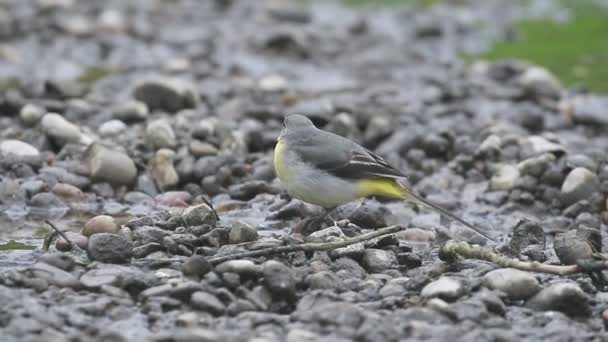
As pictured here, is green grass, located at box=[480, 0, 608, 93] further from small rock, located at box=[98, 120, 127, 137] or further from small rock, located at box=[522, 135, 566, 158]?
small rock, located at box=[98, 120, 127, 137]

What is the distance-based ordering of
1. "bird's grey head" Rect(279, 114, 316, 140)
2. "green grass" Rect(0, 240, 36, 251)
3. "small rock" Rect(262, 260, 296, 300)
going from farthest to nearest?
"bird's grey head" Rect(279, 114, 316, 140)
"green grass" Rect(0, 240, 36, 251)
"small rock" Rect(262, 260, 296, 300)

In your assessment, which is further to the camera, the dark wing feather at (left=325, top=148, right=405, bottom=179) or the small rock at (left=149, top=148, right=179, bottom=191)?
the small rock at (left=149, top=148, right=179, bottom=191)

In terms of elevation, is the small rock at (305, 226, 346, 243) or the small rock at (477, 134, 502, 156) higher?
the small rock at (305, 226, 346, 243)

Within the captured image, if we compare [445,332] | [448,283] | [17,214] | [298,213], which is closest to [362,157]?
[298,213]

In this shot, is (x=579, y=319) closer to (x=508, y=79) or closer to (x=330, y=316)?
(x=330, y=316)

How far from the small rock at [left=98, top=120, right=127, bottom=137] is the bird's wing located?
406 centimetres

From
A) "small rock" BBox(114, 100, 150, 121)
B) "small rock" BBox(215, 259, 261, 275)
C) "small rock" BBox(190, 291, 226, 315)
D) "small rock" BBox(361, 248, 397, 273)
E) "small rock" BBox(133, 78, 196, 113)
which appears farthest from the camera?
"small rock" BBox(133, 78, 196, 113)

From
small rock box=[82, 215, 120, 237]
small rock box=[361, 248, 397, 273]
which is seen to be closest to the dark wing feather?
small rock box=[361, 248, 397, 273]

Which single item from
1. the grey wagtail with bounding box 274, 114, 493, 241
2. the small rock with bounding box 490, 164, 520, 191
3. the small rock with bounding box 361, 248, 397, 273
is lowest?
the small rock with bounding box 490, 164, 520, 191

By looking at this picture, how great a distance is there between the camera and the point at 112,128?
12.3m

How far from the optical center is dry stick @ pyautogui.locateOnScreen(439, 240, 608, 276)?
24.2 feet

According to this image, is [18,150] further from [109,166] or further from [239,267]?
[239,267]

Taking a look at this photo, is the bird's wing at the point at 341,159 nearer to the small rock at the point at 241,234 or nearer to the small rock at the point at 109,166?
the small rock at the point at 241,234

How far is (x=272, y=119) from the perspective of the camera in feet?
45.0
